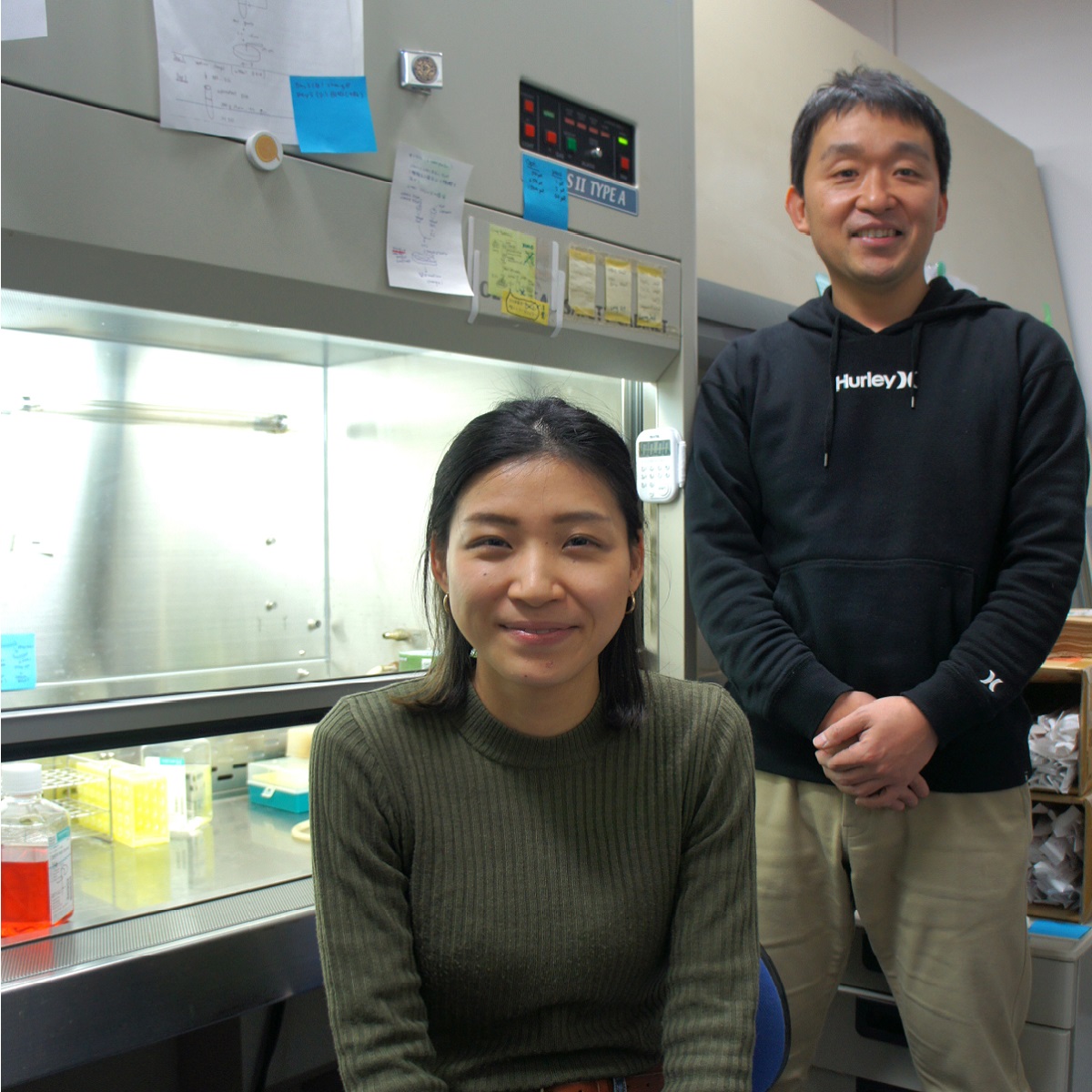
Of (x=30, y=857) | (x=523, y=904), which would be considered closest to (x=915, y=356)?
(x=523, y=904)

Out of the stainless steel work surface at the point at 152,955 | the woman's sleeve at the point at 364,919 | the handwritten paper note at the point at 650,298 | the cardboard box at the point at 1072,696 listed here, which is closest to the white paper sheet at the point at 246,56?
the handwritten paper note at the point at 650,298

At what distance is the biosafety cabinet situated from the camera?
3.21ft

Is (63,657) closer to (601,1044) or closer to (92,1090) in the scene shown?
(92,1090)

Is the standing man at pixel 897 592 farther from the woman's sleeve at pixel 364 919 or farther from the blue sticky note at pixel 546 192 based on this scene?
the woman's sleeve at pixel 364 919

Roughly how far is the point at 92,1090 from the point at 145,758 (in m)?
0.48

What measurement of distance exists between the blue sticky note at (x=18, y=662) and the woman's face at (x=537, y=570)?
2.33 ft

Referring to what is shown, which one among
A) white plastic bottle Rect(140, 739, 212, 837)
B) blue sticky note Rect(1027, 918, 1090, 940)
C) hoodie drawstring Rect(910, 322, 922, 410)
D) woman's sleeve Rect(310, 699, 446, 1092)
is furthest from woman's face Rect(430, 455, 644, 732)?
blue sticky note Rect(1027, 918, 1090, 940)

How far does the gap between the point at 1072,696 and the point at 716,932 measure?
1105 millimetres

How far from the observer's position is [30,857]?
1095mm

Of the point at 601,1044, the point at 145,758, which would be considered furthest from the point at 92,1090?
the point at 601,1044

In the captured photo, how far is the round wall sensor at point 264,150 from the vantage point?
1046 millimetres

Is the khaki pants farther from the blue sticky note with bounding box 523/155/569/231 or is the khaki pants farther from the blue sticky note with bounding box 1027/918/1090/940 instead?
the blue sticky note with bounding box 523/155/569/231

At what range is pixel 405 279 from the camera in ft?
3.92

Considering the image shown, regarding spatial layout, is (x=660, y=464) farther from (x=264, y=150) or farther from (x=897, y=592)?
(x=264, y=150)
